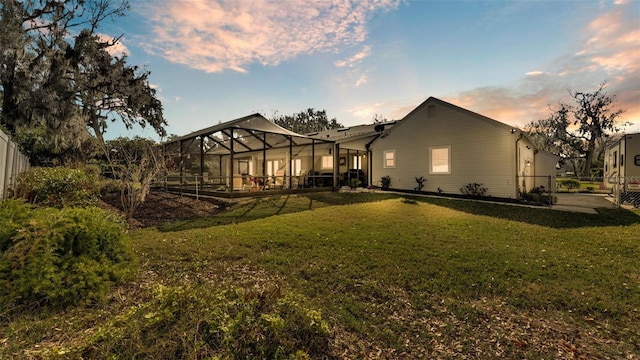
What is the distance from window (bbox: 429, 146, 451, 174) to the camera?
1439cm

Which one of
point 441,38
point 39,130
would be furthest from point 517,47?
point 39,130

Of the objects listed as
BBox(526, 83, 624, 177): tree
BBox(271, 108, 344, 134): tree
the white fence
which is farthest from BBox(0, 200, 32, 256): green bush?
BBox(526, 83, 624, 177): tree

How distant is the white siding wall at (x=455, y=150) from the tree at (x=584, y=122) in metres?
29.5

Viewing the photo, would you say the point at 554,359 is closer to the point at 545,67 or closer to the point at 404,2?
the point at 404,2

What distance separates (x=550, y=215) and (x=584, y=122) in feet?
→ 108

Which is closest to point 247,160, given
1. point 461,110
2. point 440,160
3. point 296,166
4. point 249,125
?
point 296,166

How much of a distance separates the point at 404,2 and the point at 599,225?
921 centimetres

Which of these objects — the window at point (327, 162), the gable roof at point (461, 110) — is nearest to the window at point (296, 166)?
the window at point (327, 162)

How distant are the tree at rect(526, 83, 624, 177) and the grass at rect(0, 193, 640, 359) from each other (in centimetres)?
3316

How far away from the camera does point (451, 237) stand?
6844 millimetres

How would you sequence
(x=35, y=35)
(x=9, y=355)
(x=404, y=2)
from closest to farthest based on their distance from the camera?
(x=9, y=355) → (x=404, y=2) → (x=35, y=35)

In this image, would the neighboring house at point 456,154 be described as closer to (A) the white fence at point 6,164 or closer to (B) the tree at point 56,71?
(A) the white fence at point 6,164

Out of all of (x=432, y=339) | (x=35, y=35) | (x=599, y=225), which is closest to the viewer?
(x=432, y=339)

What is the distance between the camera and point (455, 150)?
1409 centimetres
